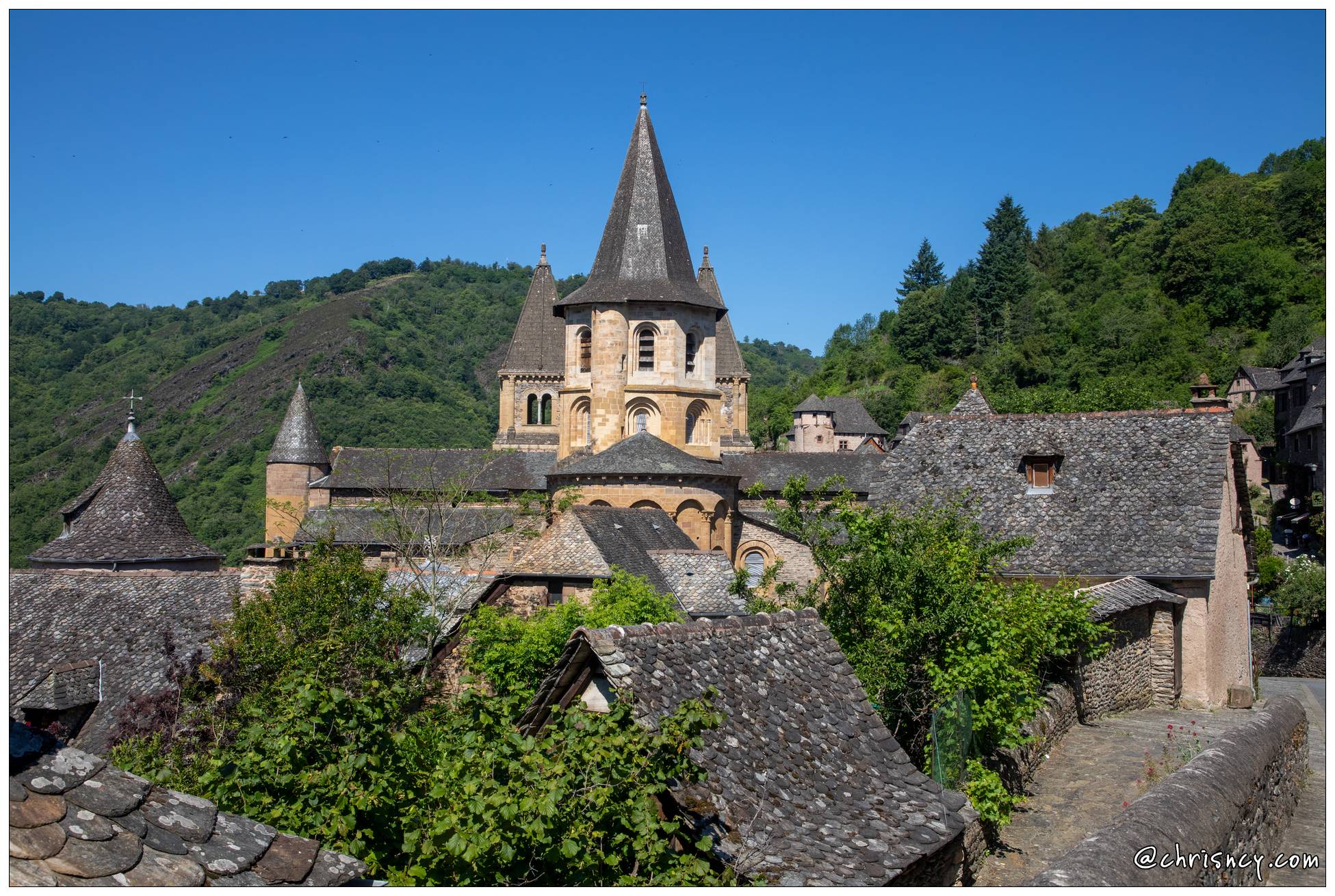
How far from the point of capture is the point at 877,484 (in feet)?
76.9

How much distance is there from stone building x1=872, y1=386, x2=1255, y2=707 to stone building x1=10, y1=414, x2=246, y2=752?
541 inches

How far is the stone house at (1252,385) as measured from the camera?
7244 centimetres

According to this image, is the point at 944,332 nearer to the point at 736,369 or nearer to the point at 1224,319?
the point at 1224,319

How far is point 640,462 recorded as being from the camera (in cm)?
3100

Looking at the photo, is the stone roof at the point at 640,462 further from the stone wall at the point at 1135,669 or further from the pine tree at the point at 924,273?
the pine tree at the point at 924,273

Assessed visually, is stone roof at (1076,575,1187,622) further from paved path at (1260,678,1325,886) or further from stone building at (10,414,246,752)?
stone building at (10,414,246,752)

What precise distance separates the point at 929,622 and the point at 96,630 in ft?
52.9

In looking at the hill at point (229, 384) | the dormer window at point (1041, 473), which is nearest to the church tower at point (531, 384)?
the hill at point (229, 384)

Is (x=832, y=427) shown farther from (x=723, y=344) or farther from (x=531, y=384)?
(x=531, y=384)

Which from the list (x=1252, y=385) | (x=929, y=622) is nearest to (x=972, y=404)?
(x=929, y=622)

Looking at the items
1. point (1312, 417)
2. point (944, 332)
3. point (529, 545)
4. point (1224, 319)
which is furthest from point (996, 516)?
point (944, 332)

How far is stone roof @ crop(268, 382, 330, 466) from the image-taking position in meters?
54.4

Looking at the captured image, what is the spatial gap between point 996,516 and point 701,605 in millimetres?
6094

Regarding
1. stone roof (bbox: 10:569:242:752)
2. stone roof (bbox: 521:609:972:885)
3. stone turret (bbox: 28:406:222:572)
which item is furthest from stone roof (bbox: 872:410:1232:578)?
stone turret (bbox: 28:406:222:572)
